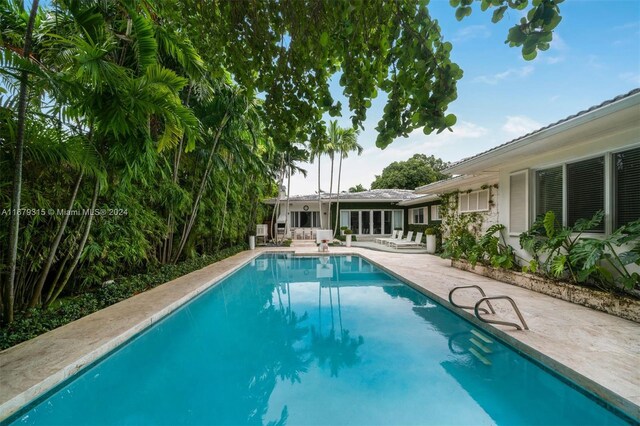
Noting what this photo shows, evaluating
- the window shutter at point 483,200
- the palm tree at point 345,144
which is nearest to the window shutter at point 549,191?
the window shutter at point 483,200

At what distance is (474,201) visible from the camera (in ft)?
34.7

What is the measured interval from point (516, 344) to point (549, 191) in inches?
192

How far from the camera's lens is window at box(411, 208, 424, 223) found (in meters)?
17.8

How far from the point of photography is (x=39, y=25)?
4.16m

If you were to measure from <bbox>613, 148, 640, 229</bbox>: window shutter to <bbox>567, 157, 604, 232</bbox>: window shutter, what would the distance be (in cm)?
25

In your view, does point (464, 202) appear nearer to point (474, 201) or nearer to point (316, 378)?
point (474, 201)

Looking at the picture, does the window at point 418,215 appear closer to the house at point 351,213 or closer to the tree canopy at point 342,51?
the house at point 351,213

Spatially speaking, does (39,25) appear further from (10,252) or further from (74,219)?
(10,252)

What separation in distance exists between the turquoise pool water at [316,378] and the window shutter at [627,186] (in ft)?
11.7

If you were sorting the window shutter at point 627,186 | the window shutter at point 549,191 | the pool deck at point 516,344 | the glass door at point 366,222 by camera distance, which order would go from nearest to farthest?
the pool deck at point 516,344 < the window shutter at point 627,186 < the window shutter at point 549,191 < the glass door at point 366,222

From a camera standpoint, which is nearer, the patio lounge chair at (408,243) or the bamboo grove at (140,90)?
the bamboo grove at (140,90)

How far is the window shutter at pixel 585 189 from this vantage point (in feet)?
18.3

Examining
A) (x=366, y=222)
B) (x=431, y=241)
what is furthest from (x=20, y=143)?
(x=366, y=222)

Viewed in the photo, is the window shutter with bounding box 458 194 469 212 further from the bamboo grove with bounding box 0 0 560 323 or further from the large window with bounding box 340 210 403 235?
the large window with bounding box 340 210 403 235
